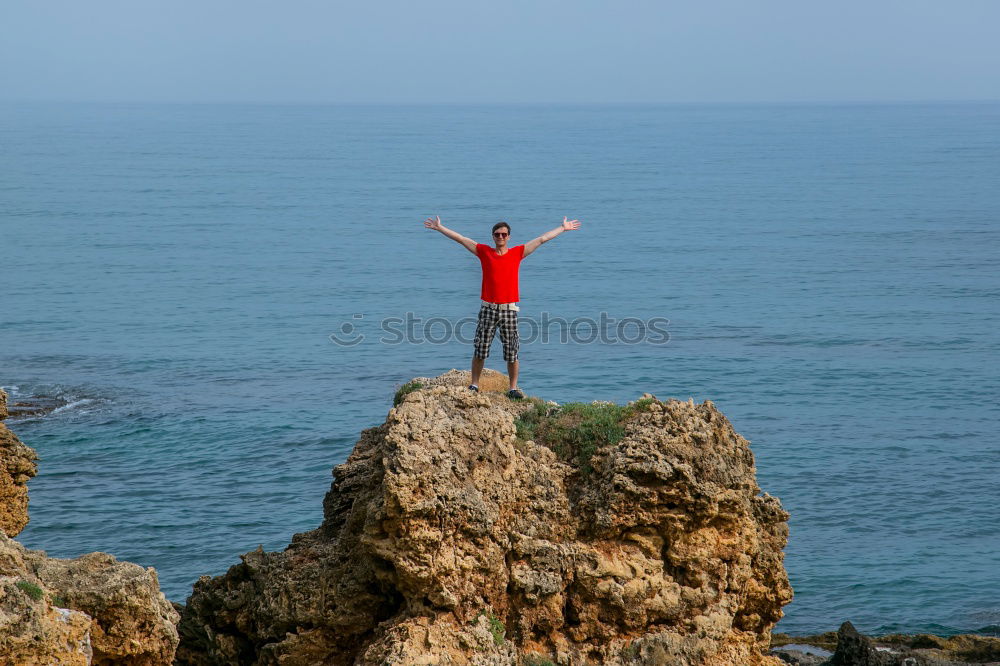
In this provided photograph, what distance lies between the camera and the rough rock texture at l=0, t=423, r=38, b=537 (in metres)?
20.3

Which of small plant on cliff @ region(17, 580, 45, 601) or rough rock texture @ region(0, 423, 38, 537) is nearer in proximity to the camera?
small plant on cliff @ region(17, 580, 45, 601)

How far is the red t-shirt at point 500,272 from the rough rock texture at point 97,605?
6.24 metres

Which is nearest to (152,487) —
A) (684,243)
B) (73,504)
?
(73,504)

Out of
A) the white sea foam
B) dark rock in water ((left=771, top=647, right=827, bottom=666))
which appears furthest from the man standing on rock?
the white sea foam

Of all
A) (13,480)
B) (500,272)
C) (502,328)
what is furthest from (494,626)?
(13,480)

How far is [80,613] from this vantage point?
40.8ft

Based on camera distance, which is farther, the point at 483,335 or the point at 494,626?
the point at 483,335

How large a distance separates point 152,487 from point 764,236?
231 ft

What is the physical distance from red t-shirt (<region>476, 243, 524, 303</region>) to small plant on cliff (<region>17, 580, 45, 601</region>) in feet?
25.2

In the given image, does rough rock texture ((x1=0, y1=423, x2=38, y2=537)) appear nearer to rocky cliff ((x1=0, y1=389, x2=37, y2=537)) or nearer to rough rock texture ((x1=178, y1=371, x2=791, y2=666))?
rocky cliff ((x1=0, y1=389, x2=37, y2=537))

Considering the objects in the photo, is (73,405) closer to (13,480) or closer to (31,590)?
(13,480)

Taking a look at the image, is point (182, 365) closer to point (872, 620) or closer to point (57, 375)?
point (57, 375)

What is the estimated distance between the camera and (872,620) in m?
27.0

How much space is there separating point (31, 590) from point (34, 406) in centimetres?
3361
